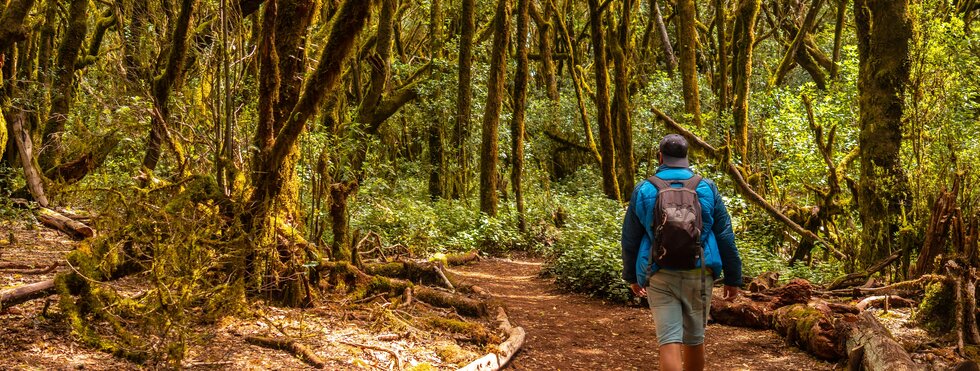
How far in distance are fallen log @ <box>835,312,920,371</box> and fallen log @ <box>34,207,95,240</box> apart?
9.00 m

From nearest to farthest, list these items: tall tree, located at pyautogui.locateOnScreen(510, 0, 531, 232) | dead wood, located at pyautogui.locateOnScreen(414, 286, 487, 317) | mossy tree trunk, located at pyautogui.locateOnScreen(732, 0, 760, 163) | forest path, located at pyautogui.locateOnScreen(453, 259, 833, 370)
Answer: forest path, located at pyautogui.locateOnScreen(453, 259, 833, 370) < dead wood, located at pyautogui.locateOnScreen(414, 286, 487, 317) < mossy tree trunk, located at pyautogui.locateOnScreen(732, 0, 760, 163) < tall tree, located at pyautogui.locateOnScreen(510, 0, 531, 232)

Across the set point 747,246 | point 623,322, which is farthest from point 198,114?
point 747,246

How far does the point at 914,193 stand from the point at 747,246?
12.7 feet

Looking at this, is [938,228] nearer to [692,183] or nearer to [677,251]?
[692,183]

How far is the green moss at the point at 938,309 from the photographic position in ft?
21.5

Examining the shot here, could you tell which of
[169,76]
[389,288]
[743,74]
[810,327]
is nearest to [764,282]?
[810,327]

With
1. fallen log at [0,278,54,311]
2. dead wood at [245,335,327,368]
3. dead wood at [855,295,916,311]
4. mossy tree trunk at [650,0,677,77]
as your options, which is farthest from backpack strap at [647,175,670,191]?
mossy tree trunk at [650,0,677,77]

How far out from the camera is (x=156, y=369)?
15.9 feet

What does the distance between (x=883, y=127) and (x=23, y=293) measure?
9.37m

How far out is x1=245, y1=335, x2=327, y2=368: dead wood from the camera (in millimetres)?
5738

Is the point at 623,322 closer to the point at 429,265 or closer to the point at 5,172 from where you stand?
the point at 429,265

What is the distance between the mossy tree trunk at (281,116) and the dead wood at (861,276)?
20.9 feet

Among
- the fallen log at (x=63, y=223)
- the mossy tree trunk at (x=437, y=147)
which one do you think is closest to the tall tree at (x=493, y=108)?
the mossy tree trunk at (x=437, y=147)

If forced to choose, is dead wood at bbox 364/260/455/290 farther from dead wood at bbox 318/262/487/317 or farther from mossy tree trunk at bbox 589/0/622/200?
mossy tree trunk at bbox 589/0/622/200
